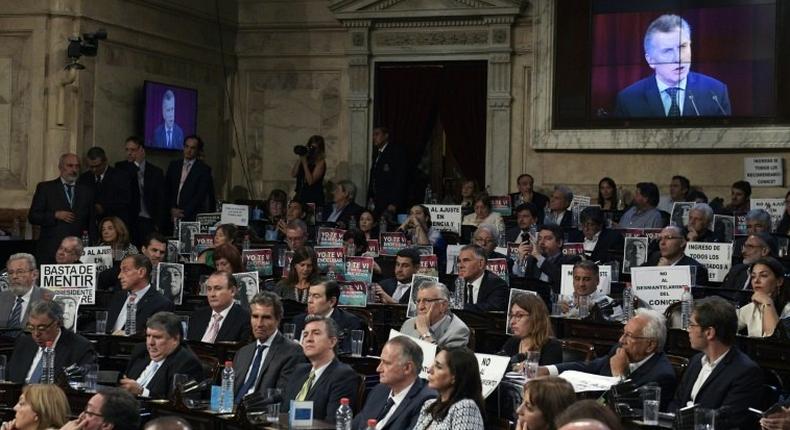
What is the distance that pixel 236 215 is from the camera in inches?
589

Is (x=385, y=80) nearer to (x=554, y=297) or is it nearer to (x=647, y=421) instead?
(x=554, y=297)

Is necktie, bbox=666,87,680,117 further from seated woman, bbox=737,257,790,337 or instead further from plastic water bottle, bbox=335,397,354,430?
plastic water bottle, bbox=335,397,354,430

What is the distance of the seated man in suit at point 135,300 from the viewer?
33.3 ft

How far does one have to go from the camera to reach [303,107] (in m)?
19.0

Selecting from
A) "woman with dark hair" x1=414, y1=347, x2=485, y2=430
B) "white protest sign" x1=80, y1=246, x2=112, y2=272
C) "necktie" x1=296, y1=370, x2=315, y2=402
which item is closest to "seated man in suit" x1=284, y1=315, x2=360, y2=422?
"necktie" x1=296, y1=370, x2=315, y2=402

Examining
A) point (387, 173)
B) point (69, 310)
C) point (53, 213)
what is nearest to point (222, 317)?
point (69, 310)

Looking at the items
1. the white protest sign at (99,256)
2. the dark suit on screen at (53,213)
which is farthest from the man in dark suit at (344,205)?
the white protest sign at (99,256)

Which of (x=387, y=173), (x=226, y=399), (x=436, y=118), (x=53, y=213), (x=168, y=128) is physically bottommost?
(x=226, y=399)

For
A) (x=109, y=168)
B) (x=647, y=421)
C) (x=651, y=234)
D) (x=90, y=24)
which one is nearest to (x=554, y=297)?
(x=651, y=234)

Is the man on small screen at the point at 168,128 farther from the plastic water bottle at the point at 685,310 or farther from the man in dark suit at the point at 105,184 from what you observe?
the plastic water bottle at the point at 685,310

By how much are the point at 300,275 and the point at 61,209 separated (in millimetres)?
3780

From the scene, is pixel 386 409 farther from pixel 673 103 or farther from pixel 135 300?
pixel 673 103

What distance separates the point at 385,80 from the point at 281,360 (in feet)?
35.4

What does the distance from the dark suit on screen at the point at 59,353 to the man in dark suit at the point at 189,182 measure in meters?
7.20
